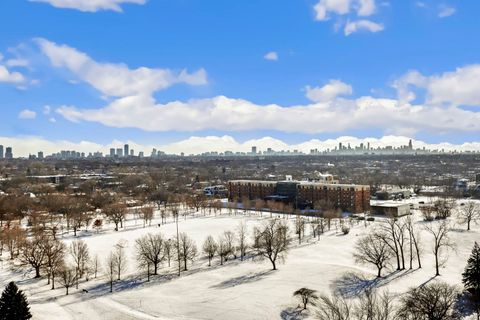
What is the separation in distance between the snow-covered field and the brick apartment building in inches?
1630

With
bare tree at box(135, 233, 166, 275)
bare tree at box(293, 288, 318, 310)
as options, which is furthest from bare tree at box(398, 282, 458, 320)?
bare tree at box(135, 233, 166, 275)

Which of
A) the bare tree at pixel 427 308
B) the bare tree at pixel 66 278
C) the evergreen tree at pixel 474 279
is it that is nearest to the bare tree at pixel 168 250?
the bare tree at pixel 66 278

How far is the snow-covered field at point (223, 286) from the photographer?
3803 cm

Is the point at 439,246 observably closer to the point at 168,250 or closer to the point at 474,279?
the point at 474,279

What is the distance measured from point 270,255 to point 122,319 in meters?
20.3

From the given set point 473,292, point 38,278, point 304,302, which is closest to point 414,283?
point 473,292

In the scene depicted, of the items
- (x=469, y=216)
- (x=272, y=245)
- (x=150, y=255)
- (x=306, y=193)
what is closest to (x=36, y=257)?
(x=150, y=255)

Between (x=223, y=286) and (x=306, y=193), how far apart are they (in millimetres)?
72877

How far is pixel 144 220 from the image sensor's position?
311 ft

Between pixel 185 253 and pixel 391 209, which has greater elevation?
pixel 391 209

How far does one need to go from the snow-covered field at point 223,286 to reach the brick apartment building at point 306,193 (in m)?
41.4

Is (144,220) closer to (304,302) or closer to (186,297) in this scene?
(186,297)

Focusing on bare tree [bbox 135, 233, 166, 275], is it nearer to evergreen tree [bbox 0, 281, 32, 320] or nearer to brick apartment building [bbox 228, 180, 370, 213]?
evergreen tree [bbox 0, 281, 32, 320]

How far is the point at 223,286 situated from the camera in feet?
147
